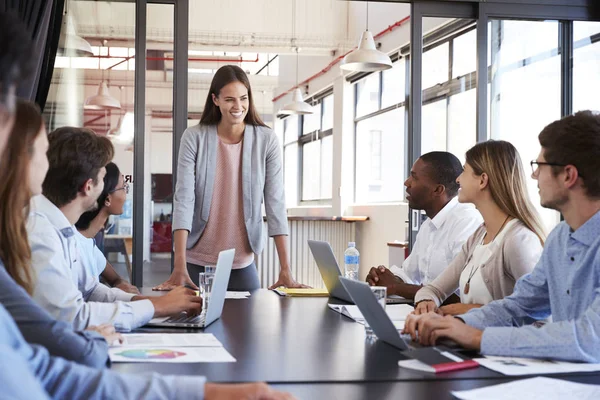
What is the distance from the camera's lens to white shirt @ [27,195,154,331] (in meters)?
1.70

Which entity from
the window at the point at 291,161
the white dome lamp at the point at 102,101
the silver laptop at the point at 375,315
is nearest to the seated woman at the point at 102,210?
the silver laptop at the point at 375,315

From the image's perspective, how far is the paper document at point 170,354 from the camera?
60.0 inches

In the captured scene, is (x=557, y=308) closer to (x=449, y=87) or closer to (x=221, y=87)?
(x=221, y=87)

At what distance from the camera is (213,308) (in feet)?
6.65

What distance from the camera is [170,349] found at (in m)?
1.63

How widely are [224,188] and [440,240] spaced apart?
94 cm

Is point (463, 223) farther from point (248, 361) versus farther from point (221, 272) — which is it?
point (248, 361)

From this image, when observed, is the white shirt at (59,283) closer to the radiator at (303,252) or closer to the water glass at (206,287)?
the water glass at (206,287)

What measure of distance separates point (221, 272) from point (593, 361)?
98 centimetres

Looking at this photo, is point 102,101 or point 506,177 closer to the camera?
point 506,177

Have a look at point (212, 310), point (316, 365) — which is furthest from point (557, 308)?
point (212, 310)

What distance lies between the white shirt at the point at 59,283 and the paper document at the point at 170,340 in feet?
0.27

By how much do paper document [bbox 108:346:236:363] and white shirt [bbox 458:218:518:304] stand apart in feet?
3.31

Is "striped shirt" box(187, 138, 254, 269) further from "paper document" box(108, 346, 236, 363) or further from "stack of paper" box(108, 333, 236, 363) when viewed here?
"paper document" box(108, 346, 236, 363)
